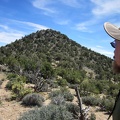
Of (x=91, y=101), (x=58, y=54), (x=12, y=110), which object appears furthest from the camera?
(x=58, y=54)

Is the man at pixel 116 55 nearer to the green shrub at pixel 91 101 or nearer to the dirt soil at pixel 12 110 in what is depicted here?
the dirt soil at pixel 12 110

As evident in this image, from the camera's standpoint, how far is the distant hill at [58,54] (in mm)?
45941

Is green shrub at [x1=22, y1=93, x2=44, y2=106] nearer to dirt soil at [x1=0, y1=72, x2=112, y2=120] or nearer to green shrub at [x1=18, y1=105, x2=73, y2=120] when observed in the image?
dirt soil at [x1=0, y1=72, x2=112, y2=120]

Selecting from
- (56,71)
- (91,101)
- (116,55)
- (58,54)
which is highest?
(58,54)

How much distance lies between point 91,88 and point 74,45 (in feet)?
152

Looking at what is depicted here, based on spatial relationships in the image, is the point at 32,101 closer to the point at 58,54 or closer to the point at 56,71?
the point at 56,71

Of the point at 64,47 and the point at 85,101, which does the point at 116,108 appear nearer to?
the point at 85,101

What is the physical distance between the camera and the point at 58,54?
176ft

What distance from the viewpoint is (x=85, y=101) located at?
16.9 meters

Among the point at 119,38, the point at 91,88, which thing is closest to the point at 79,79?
the point at 91,88

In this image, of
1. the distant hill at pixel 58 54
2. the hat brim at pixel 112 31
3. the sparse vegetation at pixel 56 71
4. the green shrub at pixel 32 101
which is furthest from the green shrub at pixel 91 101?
the distant hill at pixel 58 54

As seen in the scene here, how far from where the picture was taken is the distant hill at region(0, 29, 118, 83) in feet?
151

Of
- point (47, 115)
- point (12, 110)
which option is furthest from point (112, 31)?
point (12, 110)

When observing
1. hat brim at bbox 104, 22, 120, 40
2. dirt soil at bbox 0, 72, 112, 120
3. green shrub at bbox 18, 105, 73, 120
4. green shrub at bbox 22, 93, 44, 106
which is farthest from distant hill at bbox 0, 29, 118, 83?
hat brim at bbox 104, 22, 120, 40
